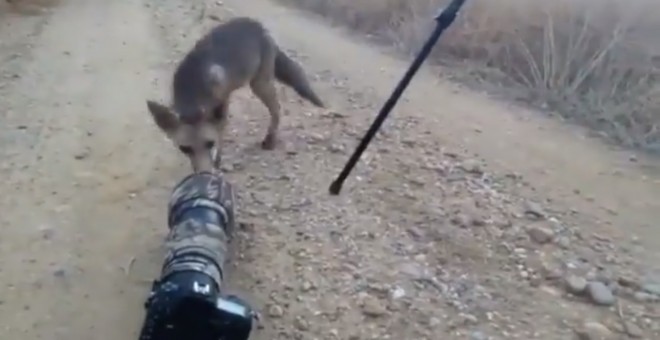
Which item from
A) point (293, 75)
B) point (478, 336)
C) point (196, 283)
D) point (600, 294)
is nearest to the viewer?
point (196, 283)

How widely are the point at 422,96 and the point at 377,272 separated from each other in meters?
1.72

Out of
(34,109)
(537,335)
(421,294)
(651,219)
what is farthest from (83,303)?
(651,219)

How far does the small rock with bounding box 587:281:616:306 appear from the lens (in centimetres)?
249

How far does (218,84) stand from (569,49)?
205 cm

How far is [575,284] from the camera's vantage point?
2562 mm

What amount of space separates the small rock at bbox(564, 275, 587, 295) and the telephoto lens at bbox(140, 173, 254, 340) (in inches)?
42.1

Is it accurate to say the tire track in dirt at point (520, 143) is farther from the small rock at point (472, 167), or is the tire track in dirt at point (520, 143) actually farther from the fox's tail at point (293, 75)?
the fox's tail at point (293, 75)

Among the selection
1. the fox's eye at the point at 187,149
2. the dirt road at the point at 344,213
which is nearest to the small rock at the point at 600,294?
the dirt road at the point at 344,213

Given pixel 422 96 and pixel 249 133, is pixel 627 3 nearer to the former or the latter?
pixel 422 96

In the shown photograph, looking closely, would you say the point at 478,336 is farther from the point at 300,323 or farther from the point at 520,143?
the point at 520,143

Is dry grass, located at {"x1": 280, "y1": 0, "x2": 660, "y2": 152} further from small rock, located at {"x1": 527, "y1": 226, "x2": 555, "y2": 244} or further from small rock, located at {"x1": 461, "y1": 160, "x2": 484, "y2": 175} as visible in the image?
small rock, located at {"x1": 527, "y1": 226, "x2": 555, "y2": 244}

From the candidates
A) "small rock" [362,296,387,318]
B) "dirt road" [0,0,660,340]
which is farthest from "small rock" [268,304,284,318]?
"small rock" [362,296,387,318]

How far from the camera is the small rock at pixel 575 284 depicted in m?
2.54

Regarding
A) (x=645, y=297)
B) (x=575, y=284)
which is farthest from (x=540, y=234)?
(x=645, y=297)
